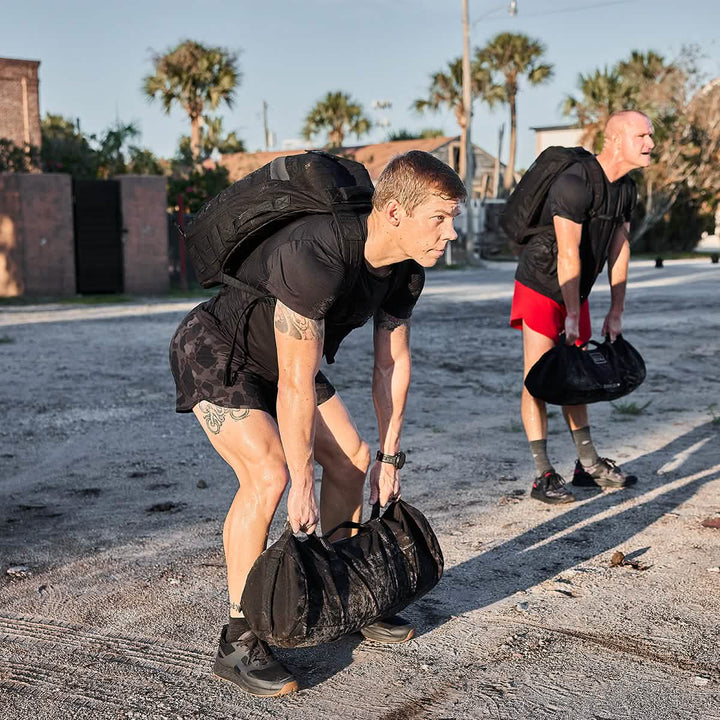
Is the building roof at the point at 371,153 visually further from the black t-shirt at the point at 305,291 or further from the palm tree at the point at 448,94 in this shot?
the black t-shirt at the point at 305,291

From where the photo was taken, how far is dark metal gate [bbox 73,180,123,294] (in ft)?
66.6

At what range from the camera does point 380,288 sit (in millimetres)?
3186

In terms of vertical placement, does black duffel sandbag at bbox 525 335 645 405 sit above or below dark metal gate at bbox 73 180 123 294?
below

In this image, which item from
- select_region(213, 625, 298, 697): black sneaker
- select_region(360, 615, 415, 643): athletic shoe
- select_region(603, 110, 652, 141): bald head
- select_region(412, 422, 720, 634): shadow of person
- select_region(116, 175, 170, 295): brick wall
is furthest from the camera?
select_region(116, 175, 170, 295): brick wall

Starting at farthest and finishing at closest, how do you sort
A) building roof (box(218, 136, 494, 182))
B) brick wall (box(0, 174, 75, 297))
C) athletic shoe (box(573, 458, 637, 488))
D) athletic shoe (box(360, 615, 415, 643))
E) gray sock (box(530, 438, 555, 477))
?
building roof (box(218, 136, 494, 182))
brick wall (box(0, 174, 75, 297))
athletic shoe (box(573, 458, 637, 488))
gray sock (box(530, 438, 555, 477))
athletic shoe (box(360, 615, 415, 643))

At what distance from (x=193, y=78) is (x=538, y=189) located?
3635 centimetres

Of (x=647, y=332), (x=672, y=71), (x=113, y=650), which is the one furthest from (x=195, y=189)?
(x=672, y=71)

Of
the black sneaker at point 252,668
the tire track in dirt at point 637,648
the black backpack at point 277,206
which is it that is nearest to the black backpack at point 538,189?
the black backpack at point 277,206

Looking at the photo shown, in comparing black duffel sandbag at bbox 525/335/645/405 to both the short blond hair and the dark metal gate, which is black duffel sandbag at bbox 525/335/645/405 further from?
the dark metal gate

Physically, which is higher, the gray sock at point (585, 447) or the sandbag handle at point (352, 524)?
the sandbag handle at point (352, 524)

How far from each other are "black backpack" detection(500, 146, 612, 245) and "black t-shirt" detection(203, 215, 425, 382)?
7.02 feet

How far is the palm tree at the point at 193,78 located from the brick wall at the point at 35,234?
1925 centimetres

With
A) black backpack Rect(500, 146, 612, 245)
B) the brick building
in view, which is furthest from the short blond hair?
the brick building

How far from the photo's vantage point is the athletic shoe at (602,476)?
18.1 ft
